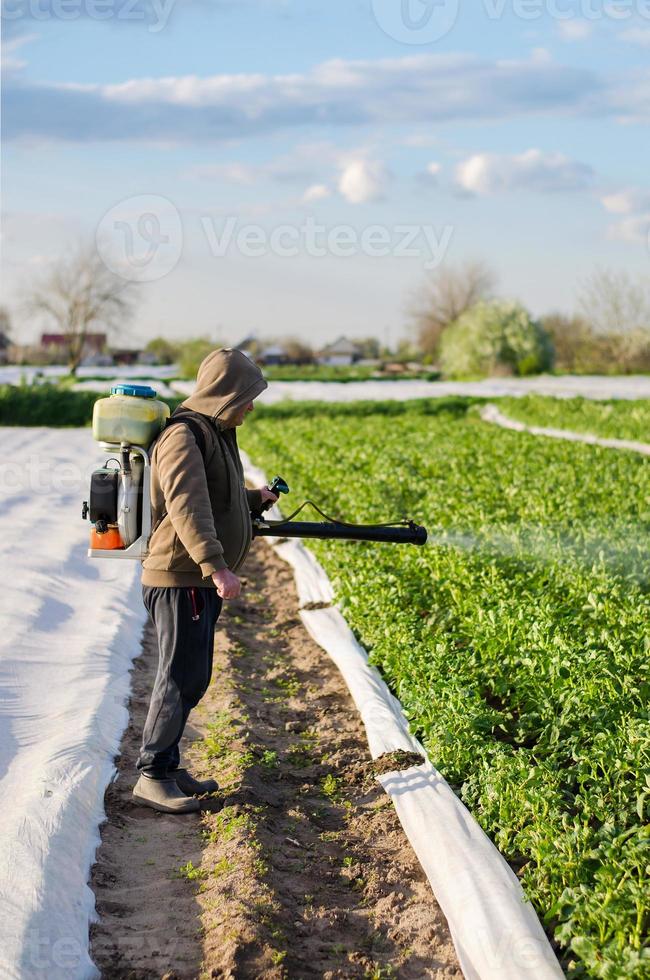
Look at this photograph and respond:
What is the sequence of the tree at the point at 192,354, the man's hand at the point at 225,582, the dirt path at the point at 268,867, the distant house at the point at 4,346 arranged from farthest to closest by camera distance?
the distant house at the point at 4,346 < the tree at the point at 192,354 < the man's hand at the point at 225,582 < the dirt path at the point at 268,867

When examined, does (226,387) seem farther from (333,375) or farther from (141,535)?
(333,375)

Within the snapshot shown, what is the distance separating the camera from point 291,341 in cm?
6388

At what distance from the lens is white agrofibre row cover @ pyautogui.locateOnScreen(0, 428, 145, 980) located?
307 centimetres

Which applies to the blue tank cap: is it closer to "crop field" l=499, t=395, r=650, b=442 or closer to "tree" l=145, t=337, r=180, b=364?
"crop field" l=499, t=395, r=650, b=442

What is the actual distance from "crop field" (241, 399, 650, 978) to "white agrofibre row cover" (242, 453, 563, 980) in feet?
0.23

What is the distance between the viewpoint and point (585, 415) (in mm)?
23297

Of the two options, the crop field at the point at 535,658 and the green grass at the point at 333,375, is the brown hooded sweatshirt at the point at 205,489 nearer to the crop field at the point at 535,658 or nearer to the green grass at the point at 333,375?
the crop field at the point at 535,658

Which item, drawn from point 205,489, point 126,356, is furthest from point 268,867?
point 126,356

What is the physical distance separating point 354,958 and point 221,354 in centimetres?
212

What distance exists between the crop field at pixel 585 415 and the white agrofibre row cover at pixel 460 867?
14.7 metres

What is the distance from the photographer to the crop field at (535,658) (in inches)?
124

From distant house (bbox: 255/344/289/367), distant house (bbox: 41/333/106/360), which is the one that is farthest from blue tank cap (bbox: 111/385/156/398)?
distant house (bbox: 255/344/289/367)

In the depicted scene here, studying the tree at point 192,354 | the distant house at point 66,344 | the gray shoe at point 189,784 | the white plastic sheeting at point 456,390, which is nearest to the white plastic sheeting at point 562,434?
the white plastic sheeting at point 456,390

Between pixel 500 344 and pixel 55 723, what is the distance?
168ft
